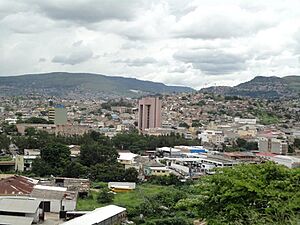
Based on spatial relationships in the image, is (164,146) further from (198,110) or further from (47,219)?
(198,110)

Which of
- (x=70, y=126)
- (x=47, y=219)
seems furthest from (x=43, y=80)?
(x=47, y=219)

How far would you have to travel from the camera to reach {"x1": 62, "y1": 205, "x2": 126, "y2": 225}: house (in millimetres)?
15089

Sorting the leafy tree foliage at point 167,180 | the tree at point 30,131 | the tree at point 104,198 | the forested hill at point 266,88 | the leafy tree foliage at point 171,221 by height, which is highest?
the forested hill at point 266,88

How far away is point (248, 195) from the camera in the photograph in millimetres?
6953

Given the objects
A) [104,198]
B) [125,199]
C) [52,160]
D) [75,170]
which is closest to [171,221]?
[104,198]

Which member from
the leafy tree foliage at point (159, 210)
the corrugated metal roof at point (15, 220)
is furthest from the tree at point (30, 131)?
the corrugated metal roof at point (15, 220)

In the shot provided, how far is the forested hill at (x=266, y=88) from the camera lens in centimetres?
12050

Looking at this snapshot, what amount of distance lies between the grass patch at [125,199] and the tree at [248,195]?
12330 mm

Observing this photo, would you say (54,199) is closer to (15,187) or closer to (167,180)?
(15,187)

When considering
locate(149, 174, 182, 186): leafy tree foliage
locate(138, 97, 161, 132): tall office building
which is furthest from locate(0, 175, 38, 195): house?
locate(138, 97, 161, 132): tall office building

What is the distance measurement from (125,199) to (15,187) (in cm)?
432

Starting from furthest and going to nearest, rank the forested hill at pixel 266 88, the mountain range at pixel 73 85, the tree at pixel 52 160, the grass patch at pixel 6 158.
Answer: the mountain range at pixel 73 85, the forested hill at pixel 266 88, the grass patch at pixel 6 158, the tree at pixel 52 160

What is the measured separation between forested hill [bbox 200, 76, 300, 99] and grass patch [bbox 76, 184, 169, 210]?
94.6 meters

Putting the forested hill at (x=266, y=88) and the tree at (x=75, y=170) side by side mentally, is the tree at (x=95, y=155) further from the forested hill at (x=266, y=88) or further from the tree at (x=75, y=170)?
the forested hill at (x=266, y=88)
